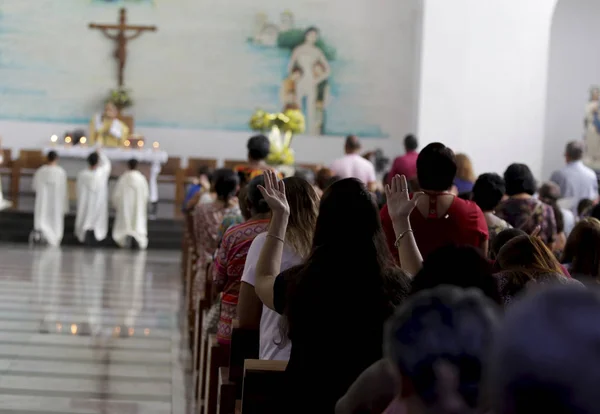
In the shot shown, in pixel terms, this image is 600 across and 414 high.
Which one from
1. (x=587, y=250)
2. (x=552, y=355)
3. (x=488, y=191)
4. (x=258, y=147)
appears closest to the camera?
(x=552, y=355)

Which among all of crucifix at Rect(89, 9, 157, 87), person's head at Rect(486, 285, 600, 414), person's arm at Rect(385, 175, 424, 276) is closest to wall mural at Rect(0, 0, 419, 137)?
crucifix at Rect(89, 9, 157, 87)

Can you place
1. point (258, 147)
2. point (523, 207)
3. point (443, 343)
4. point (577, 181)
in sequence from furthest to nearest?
point (577, 181)
point (258, 147)
point (523, 207)
point (443, 343)

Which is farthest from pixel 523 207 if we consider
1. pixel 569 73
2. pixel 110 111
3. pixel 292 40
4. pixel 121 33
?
pixel 121 33

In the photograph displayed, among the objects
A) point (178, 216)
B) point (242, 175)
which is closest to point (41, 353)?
point (242, 175)

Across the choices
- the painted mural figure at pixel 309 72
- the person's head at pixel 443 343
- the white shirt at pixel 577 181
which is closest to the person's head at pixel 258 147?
the white shirt at pixel 577 181

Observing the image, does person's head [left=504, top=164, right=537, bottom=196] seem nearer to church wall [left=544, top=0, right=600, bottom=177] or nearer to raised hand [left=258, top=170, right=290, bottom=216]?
raised hand [left=258, top=170, right=290, bottom=216]

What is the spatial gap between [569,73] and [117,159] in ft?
26.9

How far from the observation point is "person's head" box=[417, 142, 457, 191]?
4859 millimetres

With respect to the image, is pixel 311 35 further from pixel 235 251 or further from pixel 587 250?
pixel 587 250

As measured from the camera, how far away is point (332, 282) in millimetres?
2824

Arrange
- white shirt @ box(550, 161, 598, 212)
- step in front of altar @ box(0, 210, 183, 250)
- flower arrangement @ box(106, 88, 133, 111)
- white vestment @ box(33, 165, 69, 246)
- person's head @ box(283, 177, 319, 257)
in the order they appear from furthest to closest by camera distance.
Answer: flower arrangement @ box(106, 88, 133, 111) < step in front of altar @ box(0, 210, 183, 250) < white vestment @ box(33, 165, 69, 246) < white shirt @ box(550, 161, 598, 212) < person's head @ box(283, 177, 319, 257)

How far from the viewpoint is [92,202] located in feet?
57.1

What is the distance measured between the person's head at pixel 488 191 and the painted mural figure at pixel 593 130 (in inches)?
503

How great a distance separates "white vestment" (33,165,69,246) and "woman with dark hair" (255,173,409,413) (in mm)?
14880
